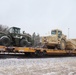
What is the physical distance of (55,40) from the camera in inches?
997

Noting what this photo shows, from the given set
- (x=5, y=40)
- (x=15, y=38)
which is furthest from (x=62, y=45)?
(x=5, y=40)

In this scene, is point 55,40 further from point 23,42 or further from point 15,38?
point 15,38

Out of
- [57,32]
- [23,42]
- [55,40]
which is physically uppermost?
[57,32]

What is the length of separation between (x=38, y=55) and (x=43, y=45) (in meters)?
2.93

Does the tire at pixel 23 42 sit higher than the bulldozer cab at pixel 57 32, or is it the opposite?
the bulldozer cab at pixel 57 32

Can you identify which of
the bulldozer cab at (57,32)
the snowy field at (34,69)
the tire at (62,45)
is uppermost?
the bulldozer cab at (57,32)

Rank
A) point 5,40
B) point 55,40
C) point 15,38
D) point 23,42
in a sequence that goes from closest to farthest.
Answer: point 5,40 → point 15,38 → point 23,42 → point 55,40

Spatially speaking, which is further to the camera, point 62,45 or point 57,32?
point 62,45

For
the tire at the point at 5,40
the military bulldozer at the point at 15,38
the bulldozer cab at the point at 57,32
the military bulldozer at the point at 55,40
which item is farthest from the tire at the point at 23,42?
→ the bulldozer cab at the point at 57,32

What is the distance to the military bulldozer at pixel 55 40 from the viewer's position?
2520 cm

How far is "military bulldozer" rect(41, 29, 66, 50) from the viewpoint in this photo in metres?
25.2

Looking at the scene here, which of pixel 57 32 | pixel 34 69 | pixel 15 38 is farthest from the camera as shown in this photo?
pixel 57 32

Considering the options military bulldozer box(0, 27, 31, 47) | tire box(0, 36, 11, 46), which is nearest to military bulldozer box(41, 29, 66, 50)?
military bulldozer box(0, 27, 31, 47)

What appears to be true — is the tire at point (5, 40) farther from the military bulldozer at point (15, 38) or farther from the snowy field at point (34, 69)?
the snowy field at point (34, 69)
